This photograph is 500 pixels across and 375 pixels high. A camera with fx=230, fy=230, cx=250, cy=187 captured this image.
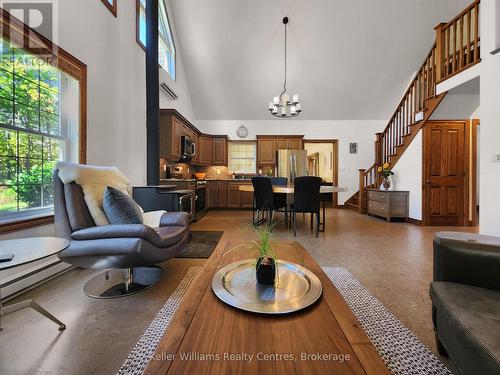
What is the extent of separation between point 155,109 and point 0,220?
2.34 metres

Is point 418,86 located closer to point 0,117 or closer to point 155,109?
point 155,109

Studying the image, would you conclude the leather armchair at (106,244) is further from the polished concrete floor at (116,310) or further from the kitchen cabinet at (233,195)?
the kitchen cabinet at (233,195)

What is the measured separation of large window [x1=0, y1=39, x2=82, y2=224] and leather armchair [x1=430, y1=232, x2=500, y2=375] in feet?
9.72

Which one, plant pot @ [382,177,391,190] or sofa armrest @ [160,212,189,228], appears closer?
sofa armrest @ [160,212,189,228]

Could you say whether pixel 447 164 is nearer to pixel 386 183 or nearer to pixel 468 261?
pixel 386 183

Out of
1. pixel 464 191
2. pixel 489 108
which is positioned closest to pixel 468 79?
pixel 489 108

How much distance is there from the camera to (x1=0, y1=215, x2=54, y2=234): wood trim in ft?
5.96

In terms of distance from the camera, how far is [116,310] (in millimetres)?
1613

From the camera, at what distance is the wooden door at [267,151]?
6848 mm

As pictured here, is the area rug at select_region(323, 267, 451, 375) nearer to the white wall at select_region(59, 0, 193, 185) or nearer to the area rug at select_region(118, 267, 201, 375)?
the area rug at select_region(118, 267, 201, 375)

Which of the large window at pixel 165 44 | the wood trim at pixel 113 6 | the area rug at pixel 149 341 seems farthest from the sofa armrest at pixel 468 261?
the large window at pixel 165 44

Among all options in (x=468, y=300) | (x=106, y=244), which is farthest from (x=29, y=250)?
(x=468, y=300)

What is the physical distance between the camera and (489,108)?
2.71m

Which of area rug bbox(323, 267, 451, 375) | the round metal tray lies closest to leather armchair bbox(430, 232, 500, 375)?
area rug bbox(323, 267, 451, 375)
